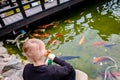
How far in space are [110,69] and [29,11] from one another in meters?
4.76

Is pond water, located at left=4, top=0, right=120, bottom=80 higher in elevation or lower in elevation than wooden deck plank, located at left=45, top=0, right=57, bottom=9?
lower

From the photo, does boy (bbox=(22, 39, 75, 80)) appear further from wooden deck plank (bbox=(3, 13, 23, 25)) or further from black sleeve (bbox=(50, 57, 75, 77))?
wooden deck plank (bbox=(3, 13, 23, 25))

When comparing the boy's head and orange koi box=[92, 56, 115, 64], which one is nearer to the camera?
the boy's head

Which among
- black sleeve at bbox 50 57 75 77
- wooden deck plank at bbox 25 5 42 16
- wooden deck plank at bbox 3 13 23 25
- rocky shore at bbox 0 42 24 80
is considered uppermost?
black sleeve at bbox 50 57 75 77

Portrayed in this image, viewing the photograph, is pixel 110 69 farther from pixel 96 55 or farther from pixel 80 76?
pixel 80 76

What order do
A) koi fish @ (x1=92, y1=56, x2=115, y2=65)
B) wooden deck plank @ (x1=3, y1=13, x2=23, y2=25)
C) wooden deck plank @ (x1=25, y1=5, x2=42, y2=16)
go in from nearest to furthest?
koi fish @ (x1=92, y1=56, x2=115, y2=65), wooden deck plank @ (x1=3, y1=13, x2=23, y2=25), wooden deck plank @ (x1=25, y1=5, x2=42, y2=16)

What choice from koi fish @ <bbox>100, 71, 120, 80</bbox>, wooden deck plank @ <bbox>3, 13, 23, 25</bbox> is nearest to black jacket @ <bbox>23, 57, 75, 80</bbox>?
koi fish @ <bbox>100, 71, 120, 80</bbox>

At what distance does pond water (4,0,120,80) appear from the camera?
211 inches

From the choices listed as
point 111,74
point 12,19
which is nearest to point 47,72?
point 111,74

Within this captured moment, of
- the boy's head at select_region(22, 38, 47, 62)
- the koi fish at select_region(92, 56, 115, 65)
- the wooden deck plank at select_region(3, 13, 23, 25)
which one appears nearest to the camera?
the boy's head at select_region(22, 38, 47, 62)

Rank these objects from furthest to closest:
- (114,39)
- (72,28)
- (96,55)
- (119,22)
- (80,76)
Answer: (72,28) < (119,22) < (114,39) < (96,55) < (80,76)

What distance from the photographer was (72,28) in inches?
307

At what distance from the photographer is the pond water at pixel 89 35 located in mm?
5367

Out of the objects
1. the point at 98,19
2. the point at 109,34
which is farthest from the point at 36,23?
the point at 109,34
